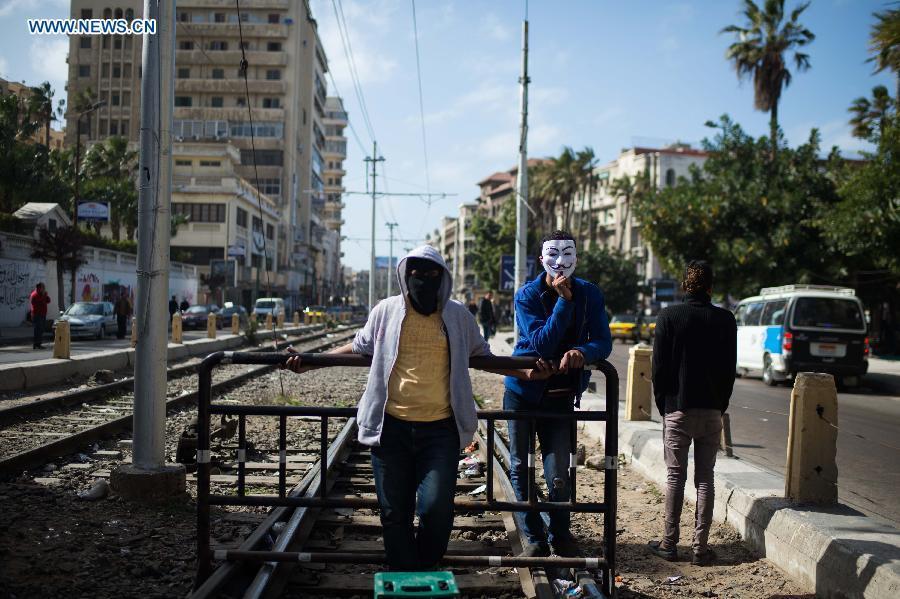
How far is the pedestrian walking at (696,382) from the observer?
5379 mm

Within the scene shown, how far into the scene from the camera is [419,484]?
3980 millimetres

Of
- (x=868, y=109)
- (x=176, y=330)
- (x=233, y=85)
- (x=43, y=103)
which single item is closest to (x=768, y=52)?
(x=868, y=109)

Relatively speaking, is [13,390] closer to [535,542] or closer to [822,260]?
[535,542]

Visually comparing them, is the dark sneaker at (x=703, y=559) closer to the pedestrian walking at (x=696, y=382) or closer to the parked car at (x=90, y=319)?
the pedestrian walking at (x=696, y=382)

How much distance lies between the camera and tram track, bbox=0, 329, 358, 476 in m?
8.46

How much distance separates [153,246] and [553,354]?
3666mm

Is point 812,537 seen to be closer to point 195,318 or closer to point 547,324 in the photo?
point 547,324

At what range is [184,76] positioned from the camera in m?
97.3

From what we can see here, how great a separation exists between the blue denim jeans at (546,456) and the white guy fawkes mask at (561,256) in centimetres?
76

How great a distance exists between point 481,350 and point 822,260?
31833mm

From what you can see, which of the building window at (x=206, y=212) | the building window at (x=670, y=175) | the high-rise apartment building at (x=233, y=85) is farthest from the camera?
the high-rise apartment building at (x=233, y=85)

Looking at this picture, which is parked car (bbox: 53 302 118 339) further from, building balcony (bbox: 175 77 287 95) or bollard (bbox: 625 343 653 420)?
building balcony (bbox: 175 77 287 95)

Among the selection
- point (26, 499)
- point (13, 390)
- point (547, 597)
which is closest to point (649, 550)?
point (547, 597)

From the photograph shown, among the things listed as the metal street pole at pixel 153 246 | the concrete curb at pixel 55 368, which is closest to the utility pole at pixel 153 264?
the metal street pole at pixel 153 246
